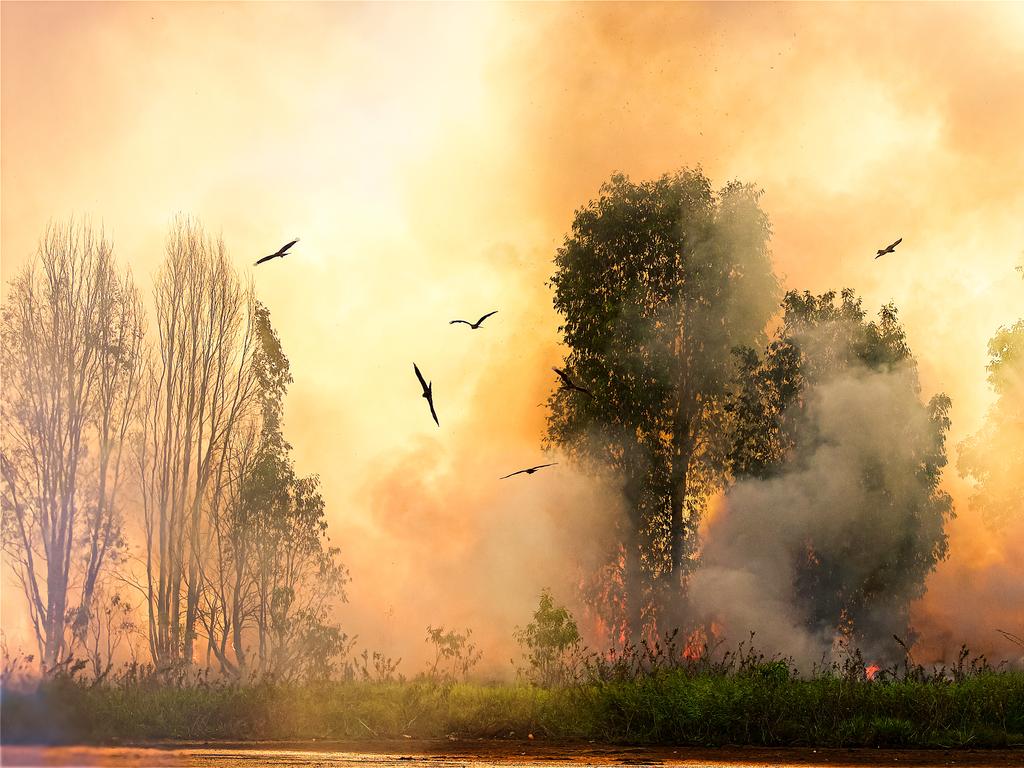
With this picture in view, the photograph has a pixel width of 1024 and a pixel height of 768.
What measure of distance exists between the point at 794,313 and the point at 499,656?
13196 mm

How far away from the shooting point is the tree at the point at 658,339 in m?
32.5

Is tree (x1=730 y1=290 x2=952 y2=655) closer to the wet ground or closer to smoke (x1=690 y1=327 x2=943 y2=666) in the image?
smoke (x1=690 y1=327 x2=943 y2=666)

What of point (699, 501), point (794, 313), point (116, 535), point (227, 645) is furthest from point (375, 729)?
point (794, 313)

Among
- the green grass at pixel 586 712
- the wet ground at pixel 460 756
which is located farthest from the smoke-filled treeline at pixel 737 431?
the wet ground at pixel 460 756

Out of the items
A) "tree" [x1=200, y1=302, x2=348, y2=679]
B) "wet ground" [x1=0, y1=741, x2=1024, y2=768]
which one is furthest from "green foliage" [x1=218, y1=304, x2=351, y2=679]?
"wet ground" [x1=0, y1=741, x2=1024, y2=768]

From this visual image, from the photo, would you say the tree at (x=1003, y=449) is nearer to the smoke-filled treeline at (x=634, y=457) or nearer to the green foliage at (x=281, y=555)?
the smoke-filled treeline at (x=634, y=457)

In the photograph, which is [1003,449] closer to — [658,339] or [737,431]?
[737,431]

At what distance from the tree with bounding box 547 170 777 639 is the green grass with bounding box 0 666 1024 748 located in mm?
13185

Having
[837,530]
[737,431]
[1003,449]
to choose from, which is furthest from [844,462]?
[1003,449]

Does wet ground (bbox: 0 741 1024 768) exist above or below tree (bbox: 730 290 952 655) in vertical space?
below

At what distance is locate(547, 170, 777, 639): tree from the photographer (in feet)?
107

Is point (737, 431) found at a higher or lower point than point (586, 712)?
higher

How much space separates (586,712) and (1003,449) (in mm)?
21455

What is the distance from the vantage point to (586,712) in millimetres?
17453
